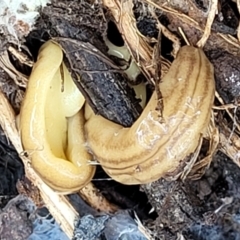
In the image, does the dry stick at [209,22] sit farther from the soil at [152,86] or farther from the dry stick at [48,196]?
the dry stick at [48,196]

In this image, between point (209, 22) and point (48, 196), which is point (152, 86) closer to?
point (209, 22)

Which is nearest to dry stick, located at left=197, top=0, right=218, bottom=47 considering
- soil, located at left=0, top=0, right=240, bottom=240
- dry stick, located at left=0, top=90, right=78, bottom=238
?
soil, located at left=0, top=0, right=240, bottom=240

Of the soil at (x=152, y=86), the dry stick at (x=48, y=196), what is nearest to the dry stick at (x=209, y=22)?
the soil at (x=152, y=86)

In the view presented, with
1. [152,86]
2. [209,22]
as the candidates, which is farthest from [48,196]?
[209,22]

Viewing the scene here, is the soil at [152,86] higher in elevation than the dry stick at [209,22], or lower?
lower

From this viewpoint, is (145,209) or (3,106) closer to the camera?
(3,106)

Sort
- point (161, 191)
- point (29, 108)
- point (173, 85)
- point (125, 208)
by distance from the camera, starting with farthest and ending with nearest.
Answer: point (125, 208), point (161, 191), point (29, 108), point (173, 85)

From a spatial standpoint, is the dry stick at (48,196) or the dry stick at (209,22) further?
the dry stick at (48,196)

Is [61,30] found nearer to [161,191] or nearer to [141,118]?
[141,118]

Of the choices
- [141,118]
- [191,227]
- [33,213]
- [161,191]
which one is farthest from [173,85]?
[33,213]
